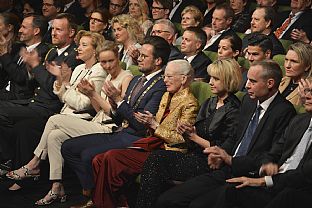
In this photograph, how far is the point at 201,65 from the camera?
6.05 meters

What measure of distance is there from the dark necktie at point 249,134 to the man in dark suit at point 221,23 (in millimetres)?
2214

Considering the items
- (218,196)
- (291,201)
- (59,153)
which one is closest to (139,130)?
(59,153)

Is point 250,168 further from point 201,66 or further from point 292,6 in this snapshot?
point 292,6

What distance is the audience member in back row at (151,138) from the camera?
5.02 metres

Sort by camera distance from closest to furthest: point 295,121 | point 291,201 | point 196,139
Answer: point 291,201 → point 295,121 → point 196,139

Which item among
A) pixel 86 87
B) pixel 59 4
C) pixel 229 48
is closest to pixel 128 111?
pixel 86 87

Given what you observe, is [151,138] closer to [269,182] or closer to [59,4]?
[269,182]

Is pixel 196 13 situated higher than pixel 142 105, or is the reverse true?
pixel 196 13

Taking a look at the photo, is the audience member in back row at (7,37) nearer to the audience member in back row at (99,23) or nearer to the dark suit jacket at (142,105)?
the audience member in back row at (99,23)

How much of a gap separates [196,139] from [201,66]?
54.2 inches

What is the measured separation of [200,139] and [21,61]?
7.83 feet

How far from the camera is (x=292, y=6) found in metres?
6.82

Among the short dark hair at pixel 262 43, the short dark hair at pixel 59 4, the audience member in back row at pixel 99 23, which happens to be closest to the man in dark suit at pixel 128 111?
the short dark hair at pixel 262 43

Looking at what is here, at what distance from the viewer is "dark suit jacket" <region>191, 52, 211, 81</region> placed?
19.8ft
